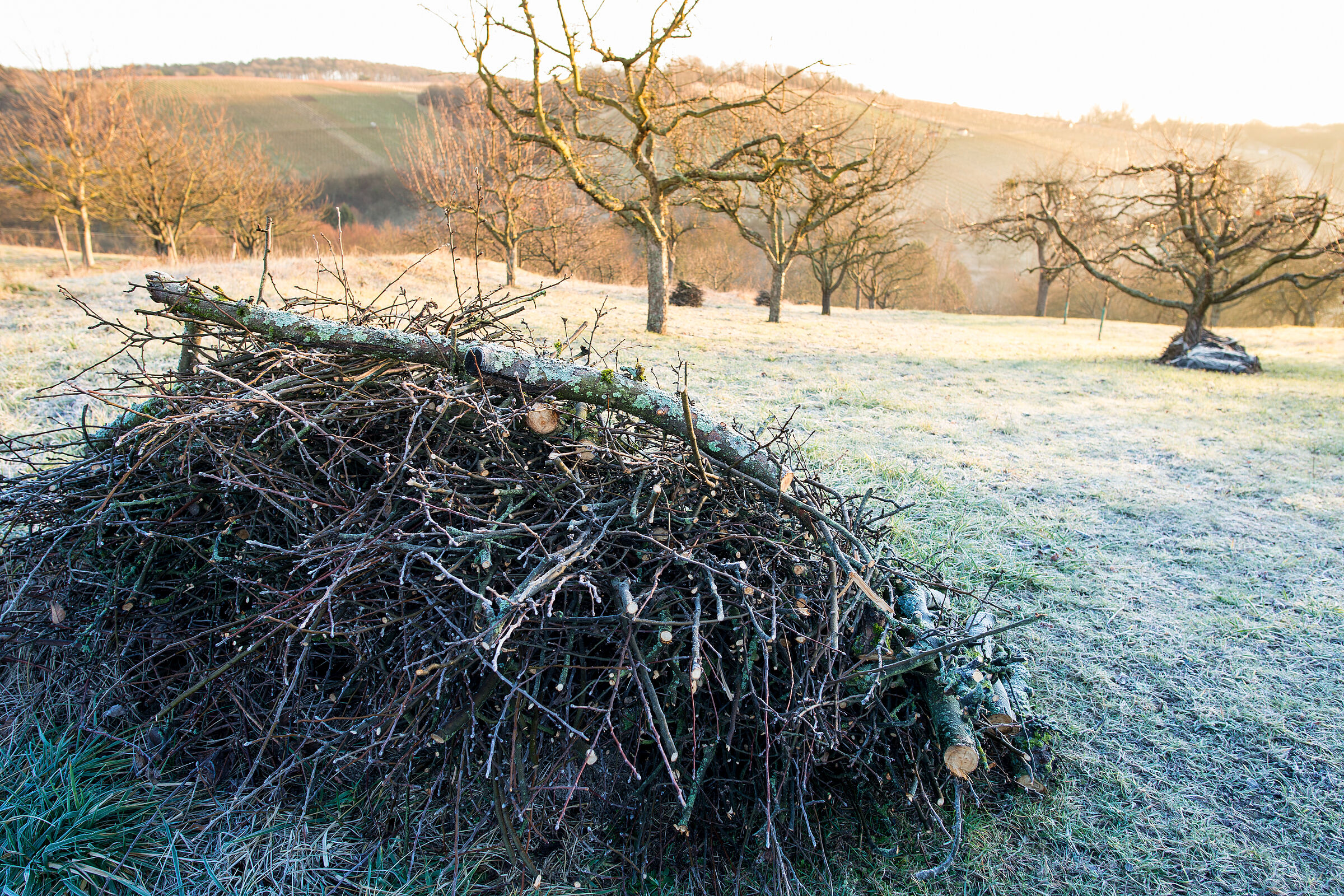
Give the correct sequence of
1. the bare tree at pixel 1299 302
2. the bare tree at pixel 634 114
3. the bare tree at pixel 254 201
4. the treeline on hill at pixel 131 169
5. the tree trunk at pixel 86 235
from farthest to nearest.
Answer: the bare tree at pixel 1299 302, the bare tree at pixel 254 201, the tree trunk at pixel 86 235, the treeline on hill at pixel 131 169, the bare tree at pixel 634 114

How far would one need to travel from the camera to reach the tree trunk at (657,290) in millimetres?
13461

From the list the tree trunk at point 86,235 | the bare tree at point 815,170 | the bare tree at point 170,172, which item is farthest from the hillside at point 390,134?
the bare tree at point 815,170

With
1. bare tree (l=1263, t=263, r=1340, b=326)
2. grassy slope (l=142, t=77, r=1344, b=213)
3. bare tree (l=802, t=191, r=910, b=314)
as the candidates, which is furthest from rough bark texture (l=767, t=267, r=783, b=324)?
bare tree (l=1263, t=263, r=1340, b=326)

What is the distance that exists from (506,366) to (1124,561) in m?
4.17

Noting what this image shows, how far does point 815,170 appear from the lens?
38.8ft

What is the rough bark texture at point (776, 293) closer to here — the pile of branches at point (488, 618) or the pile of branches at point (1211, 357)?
the pile of branches at point (1211, 357)

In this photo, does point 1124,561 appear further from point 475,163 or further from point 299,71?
point 299,71

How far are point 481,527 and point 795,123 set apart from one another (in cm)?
1941

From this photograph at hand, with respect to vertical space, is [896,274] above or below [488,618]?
above

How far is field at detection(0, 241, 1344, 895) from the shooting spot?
218 cm

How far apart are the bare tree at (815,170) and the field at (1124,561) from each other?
4.64m

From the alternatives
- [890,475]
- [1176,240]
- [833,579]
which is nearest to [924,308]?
[1176,240]

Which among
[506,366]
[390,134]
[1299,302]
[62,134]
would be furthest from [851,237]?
[390,134]

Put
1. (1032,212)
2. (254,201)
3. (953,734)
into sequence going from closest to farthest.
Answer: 1. (953,734)
2. (1032,212)
3. (254,201)
